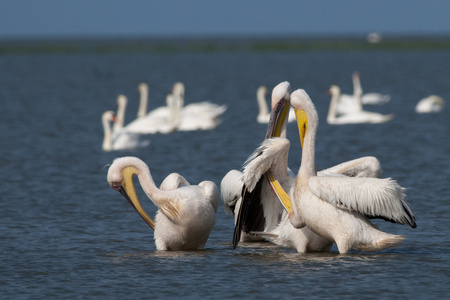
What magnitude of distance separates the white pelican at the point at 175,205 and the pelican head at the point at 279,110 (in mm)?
706

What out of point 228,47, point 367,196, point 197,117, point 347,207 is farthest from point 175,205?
point 228,47

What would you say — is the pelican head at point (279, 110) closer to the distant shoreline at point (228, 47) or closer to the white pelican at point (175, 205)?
the white pelican at point (175, 205)

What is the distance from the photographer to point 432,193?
11.2m

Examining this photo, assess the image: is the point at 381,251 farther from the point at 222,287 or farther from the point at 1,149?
the point at 1,149

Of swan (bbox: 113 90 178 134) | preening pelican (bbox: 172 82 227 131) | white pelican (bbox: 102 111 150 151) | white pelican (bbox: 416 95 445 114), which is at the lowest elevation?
white pelican (bbox: 102 111 150 151)

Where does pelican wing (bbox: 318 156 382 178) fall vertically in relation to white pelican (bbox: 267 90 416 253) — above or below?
above

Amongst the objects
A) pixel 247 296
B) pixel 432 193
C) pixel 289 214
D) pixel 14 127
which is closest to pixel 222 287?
pixel 247 296

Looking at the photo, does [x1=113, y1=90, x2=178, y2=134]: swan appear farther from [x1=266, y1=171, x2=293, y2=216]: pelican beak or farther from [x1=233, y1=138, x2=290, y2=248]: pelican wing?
[x1=266, y1=171, x2=293, y2=216]: pelican beak

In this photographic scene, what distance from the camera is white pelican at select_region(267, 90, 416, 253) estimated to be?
7684 millimetres

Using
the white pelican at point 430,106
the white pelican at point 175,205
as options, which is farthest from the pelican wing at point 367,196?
the white pelican at point 430,106

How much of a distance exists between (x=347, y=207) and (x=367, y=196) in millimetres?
187

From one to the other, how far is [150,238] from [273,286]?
230 cm

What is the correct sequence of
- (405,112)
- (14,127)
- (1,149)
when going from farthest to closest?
1. (405,112)
2. (14,127)
3. (1,149)

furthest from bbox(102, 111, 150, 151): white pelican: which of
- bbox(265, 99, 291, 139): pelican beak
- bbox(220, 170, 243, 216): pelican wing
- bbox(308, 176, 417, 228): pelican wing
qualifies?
bbox(308, 176, 417, 228): pelican wing
